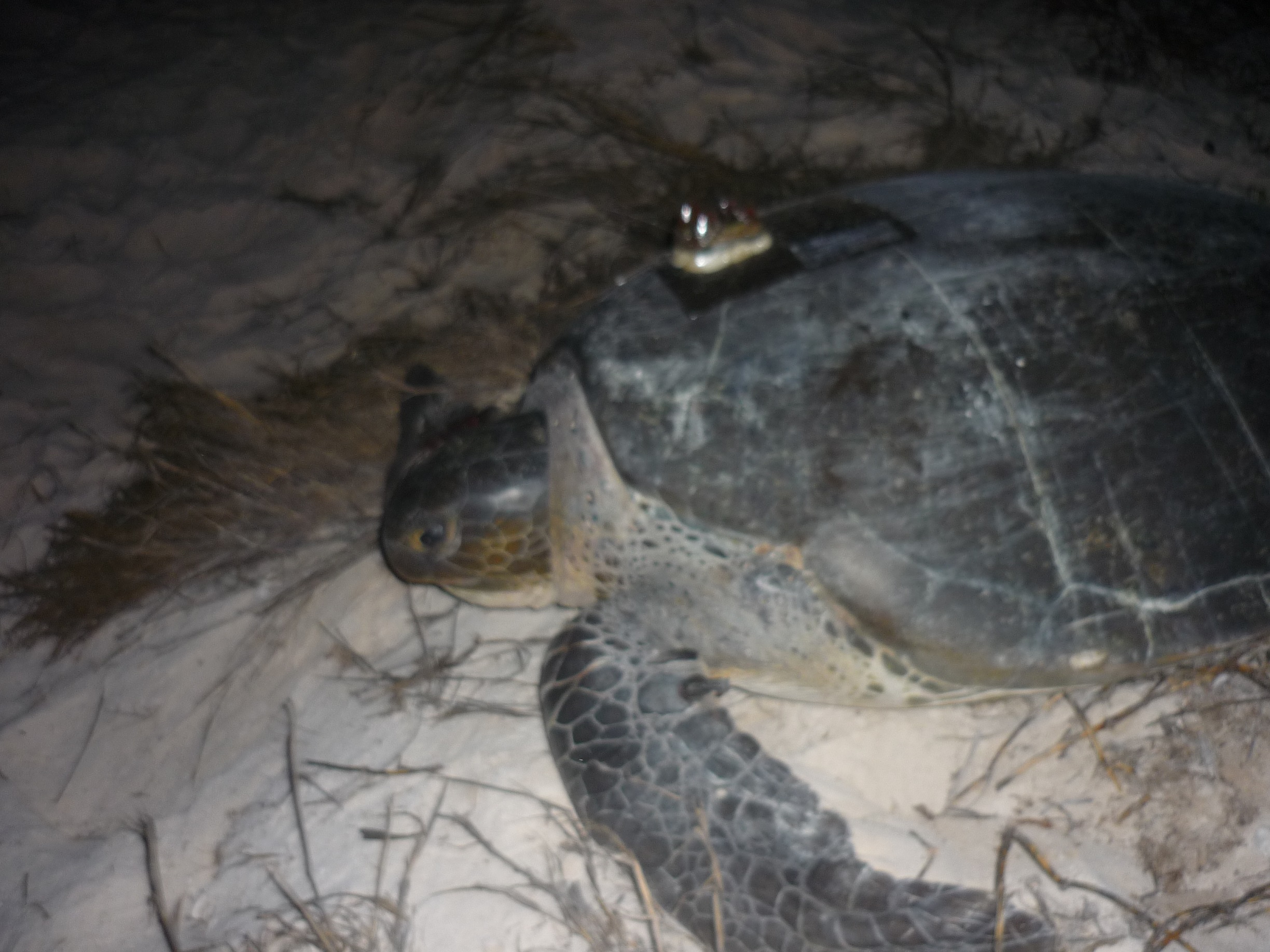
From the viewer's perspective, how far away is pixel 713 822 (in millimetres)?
1424

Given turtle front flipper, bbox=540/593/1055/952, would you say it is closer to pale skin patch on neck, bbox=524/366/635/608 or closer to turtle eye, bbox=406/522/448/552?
pale skin patch on neck, bbox=524/366/635/608

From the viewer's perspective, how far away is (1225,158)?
9.86 feet

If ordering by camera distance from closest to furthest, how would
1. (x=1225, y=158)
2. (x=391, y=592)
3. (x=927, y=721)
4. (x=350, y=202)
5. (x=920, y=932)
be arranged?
(x=920, y=932) < (x=927, y=721) < (x=391, y=592) < (x=1225, y=158) < (x=350, y=202)

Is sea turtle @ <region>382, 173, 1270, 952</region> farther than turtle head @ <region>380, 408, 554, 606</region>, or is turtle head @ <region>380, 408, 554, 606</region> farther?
turtle head @ <region>380, 408, 554, 606</region>

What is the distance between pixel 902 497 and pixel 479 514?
903 mm

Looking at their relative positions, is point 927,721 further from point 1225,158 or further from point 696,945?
point 1225,158

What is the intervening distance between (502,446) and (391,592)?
581 millimetres

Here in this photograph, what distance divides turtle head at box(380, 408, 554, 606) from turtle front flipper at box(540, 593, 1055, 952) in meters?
0.26

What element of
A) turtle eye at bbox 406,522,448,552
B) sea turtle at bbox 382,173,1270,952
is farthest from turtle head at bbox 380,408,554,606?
sea turtle at bbox 382,173,1270,952

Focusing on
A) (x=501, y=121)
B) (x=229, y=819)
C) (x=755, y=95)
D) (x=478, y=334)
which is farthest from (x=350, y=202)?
(x=229, y=819)

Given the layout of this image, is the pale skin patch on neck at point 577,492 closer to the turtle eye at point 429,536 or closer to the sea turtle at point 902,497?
the sea turtle at point 902,497

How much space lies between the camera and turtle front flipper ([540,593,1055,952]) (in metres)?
1.30

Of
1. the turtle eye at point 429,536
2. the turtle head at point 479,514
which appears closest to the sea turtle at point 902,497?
the turtle head at point 479,514

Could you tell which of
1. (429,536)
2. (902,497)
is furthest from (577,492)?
(902,497)
